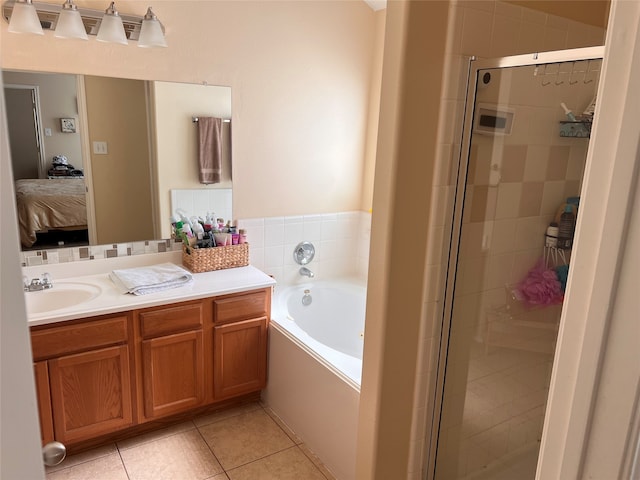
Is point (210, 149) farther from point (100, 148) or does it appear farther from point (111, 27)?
point (111, 27)

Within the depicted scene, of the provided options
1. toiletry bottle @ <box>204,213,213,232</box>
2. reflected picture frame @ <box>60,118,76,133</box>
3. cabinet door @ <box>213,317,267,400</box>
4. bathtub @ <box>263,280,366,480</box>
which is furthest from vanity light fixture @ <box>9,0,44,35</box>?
bathtub @ <box>263,280,366,480</box>

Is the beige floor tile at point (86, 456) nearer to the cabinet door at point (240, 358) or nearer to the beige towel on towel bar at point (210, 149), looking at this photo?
the cabinet door at point (240, 358)

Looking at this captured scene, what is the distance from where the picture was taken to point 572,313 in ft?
1.79

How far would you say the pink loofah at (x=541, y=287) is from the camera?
1926 mm

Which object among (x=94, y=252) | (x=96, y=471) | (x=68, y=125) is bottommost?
(x=96, y=471)

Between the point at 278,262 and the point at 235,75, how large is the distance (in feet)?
3.99

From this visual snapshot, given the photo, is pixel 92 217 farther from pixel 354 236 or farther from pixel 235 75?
pixel 354 236

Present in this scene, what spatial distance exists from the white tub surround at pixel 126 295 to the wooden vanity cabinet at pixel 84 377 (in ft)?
0.21

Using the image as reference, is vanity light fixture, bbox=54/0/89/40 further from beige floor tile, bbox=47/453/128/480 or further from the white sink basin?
beige floor tile, bbox=47/453/128/480

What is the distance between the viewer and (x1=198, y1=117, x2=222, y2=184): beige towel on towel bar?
112 inches

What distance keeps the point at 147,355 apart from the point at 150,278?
0.40 metres

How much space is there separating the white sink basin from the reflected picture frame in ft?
2.58

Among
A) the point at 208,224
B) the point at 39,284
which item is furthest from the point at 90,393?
the point at 208,224

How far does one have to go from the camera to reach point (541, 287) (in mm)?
1953
